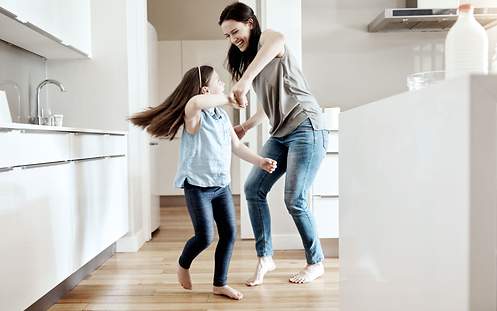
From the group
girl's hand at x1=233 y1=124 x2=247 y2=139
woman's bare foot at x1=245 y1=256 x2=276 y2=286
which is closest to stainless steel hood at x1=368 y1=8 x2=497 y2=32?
girl's hand at x1=233 y1=124 x2=247 y2=139

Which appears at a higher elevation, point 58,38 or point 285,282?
point 58,38

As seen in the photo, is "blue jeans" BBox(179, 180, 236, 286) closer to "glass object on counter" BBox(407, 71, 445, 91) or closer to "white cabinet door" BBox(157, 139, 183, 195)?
"glass object on counter" BBox(407, 71, 445, 91)

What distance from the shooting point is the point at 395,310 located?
111cm

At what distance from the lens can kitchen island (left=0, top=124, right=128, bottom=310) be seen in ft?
5.84

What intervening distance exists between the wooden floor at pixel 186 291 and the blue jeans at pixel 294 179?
0.22 meters

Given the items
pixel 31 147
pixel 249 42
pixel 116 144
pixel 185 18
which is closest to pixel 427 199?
pixel 31 147

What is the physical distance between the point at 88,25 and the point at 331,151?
5.75 feet

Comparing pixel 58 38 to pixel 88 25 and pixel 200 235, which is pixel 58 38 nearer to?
pixel 88 25

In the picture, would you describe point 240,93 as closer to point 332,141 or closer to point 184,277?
point 184,277

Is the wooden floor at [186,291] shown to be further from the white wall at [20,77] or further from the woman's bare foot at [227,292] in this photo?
the white wall at [20,77]

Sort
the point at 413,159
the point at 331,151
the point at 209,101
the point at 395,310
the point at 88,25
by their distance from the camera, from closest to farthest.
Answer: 1. the point at 413,159
2. the point at 395,310
3. the point at 209,101
4. the point at 331,151
5. the point at 88,25

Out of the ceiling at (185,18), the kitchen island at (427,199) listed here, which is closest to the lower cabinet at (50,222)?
the kitchen island at (427,199)

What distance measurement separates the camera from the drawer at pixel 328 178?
3.18m

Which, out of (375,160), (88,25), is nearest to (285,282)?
(375,160)
